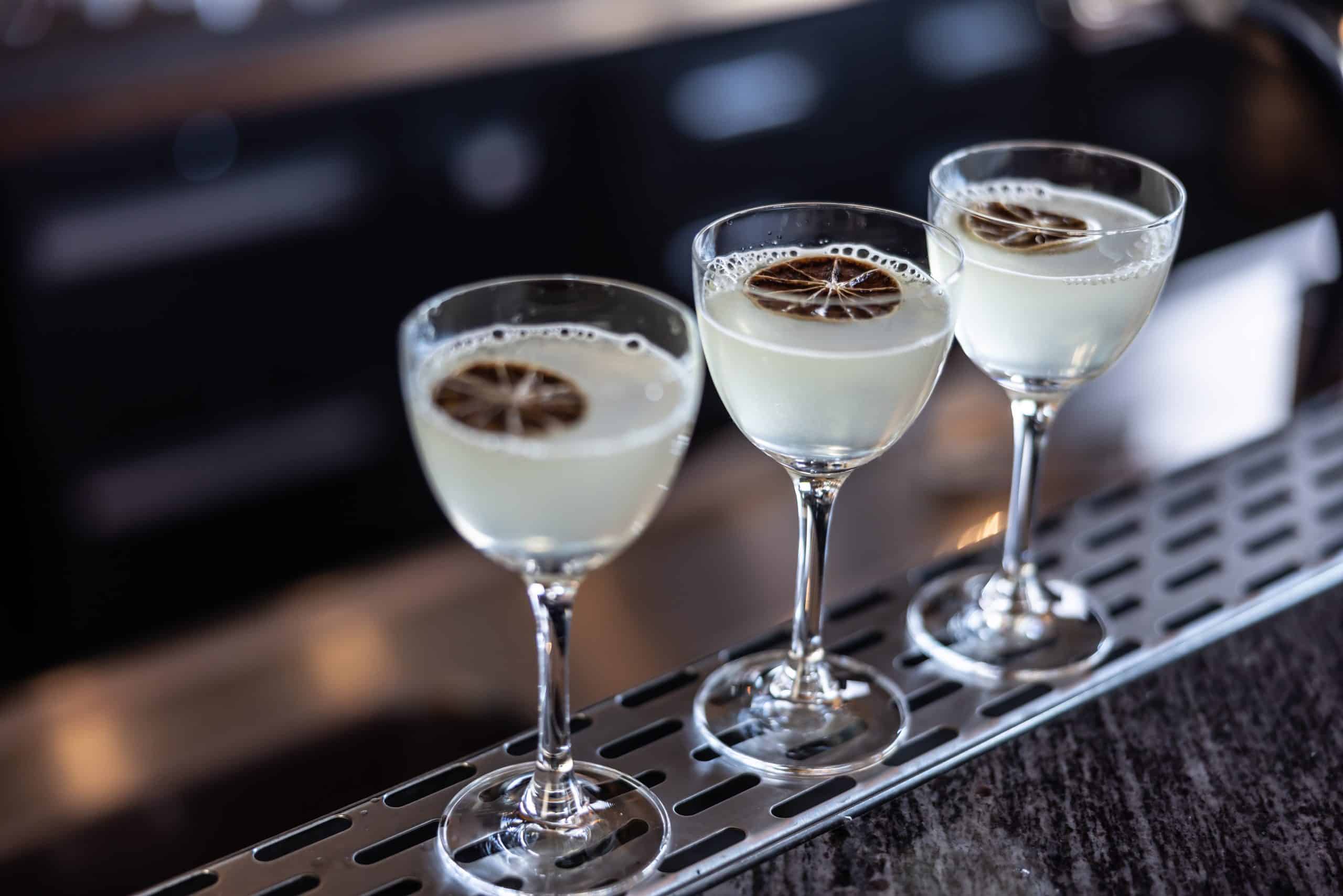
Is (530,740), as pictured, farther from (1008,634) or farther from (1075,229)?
(1075,229)

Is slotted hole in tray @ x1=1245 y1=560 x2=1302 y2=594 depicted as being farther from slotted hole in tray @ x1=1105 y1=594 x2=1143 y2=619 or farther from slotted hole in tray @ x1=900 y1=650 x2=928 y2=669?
slotted hole in tray @ x1=900 y1=650 x2=928 y2=669

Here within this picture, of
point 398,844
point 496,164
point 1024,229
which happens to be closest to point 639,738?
point 398,844

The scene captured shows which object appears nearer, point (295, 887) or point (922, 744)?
point (295, 887)

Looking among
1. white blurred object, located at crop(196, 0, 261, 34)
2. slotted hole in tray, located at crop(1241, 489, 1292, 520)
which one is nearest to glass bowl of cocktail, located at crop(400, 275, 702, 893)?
slotted hole in tray, located at crop(1241, 489, 1292, 520)

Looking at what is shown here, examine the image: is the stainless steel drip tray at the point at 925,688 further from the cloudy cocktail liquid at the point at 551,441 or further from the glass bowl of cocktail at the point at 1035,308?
the cloudy cocktail liquid at the point at 551,441

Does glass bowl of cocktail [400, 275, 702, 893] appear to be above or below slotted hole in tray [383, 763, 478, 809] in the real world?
above

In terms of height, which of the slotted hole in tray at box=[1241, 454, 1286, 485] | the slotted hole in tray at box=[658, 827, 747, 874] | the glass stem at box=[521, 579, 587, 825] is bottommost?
the slotted hole in tray at box=[1241, 454, 1286, 485]
